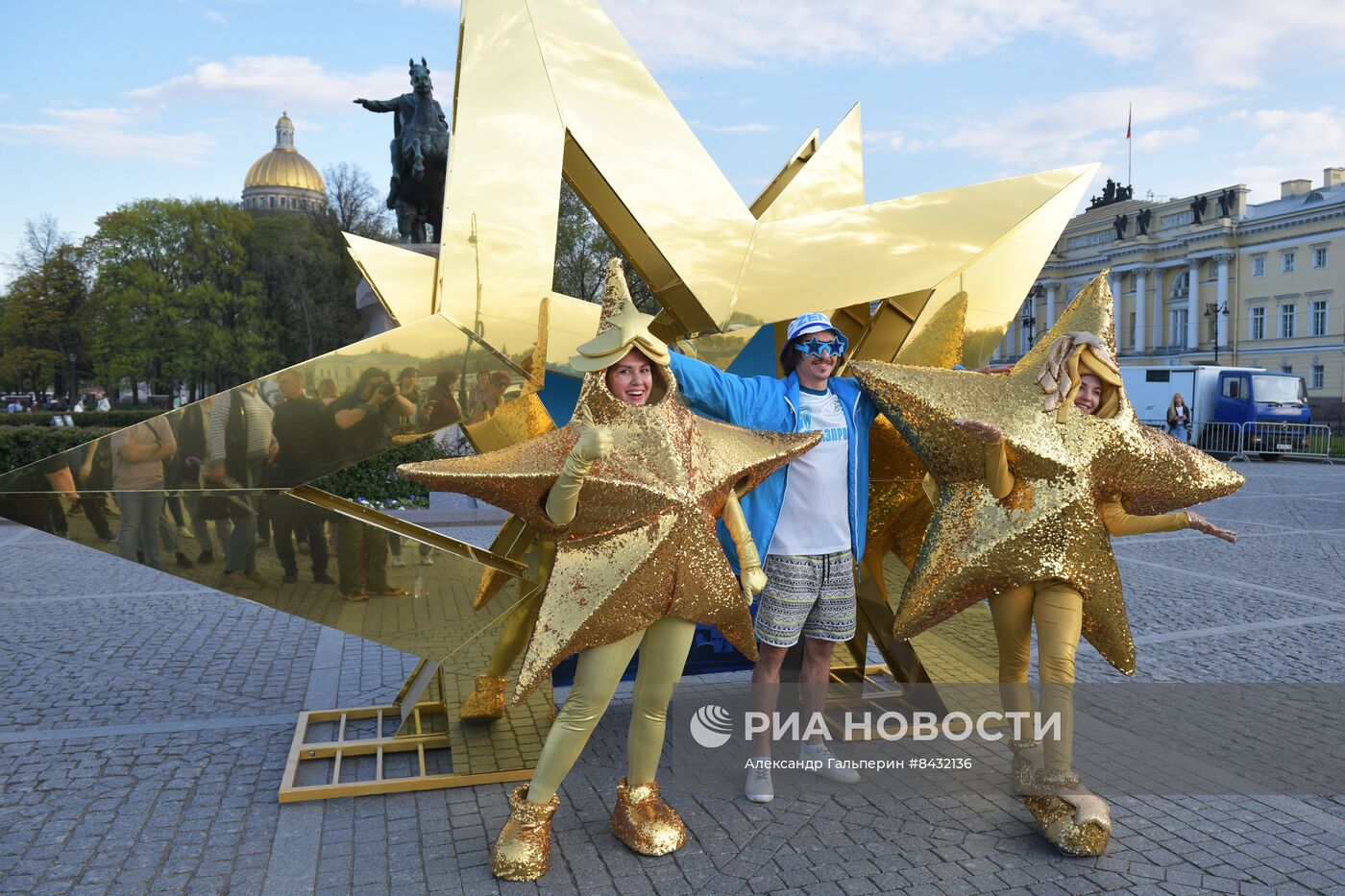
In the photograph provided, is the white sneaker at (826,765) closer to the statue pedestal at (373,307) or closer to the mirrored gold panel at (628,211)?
the mirrored gold panel at (628,211)

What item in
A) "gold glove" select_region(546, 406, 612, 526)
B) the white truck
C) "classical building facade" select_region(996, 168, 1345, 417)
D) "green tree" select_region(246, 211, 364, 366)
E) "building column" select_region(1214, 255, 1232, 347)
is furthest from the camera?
"building column" select_region(1214, 255, 1232, 347)

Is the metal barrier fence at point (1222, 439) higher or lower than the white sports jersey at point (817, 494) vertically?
lower

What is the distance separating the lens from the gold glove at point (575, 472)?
2.95 m

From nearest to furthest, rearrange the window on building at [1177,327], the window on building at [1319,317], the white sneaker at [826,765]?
the white sneaker at [826,765]
the window on building at [1319,317]
the window on building at [1177,327]

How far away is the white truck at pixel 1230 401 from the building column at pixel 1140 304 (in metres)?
29.0

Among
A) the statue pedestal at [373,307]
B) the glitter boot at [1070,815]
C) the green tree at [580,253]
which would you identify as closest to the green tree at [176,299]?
the green tree at [580,253]

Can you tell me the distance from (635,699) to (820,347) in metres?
1.55

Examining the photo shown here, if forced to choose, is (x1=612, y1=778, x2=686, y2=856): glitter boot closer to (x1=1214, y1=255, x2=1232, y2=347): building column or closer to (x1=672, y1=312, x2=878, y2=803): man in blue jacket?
(x1=672, y1=312, x2=878, y2=803): man in blue jacket

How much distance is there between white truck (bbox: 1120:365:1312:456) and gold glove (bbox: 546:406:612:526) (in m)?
26.0

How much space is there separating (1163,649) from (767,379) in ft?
14.7

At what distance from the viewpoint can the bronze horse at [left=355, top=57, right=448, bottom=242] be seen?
14.4 meters

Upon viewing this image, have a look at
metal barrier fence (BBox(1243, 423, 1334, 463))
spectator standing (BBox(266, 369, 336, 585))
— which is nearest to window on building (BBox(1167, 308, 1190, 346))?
metal barrier fence (BBox(1243, 423, 1334, 463))

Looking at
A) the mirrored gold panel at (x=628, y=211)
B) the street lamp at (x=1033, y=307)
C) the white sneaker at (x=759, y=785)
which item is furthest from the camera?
the street lamp at (x=1033, y=307)

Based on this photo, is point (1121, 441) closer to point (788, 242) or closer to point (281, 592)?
point (788, 242)
